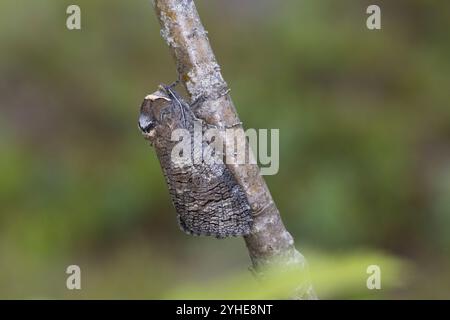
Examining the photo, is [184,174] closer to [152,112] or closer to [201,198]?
[201,198]

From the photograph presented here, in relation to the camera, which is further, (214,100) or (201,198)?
(201,198)

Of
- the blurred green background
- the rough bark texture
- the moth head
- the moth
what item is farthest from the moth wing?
the blurred green background

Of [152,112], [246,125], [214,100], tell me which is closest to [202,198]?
[152,112]

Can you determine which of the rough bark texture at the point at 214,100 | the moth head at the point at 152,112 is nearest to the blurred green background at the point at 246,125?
the moth head at the point at 152,112

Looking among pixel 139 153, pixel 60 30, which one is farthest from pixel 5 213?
pixel 60 30

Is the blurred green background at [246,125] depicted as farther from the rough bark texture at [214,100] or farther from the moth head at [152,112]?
the rough bark texture at [214,100]

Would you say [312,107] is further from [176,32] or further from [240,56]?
[176,32]
